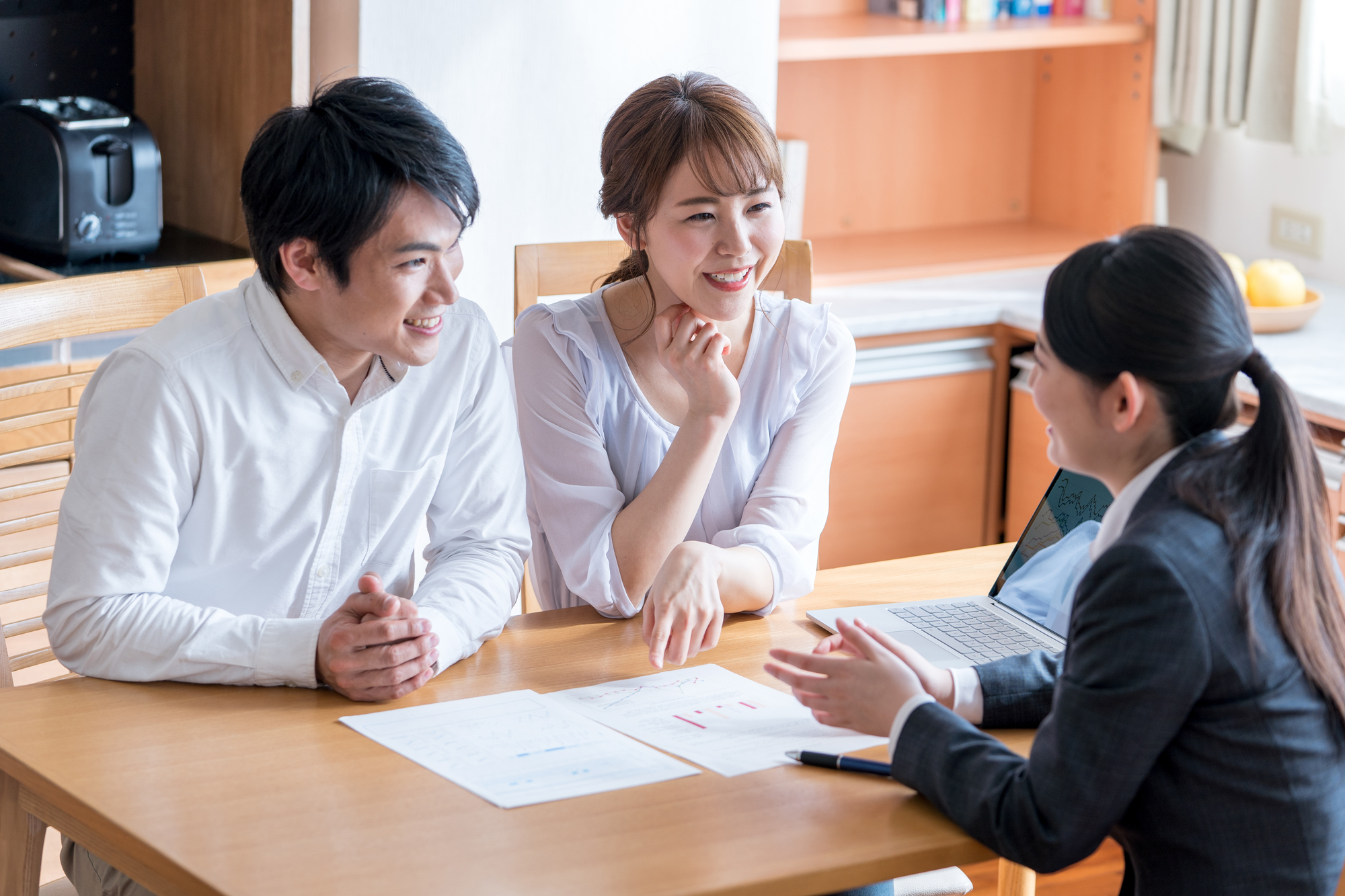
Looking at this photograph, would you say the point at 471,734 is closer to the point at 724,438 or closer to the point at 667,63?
the point at 724,438

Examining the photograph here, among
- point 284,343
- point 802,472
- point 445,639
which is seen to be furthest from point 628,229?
point 445,639

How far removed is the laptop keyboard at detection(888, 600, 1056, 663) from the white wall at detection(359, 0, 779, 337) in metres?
1.26

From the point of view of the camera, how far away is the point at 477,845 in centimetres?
102

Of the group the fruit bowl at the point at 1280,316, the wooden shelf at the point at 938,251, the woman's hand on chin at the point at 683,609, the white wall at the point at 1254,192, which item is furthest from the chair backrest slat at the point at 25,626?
the white wall at the point at 1254,192

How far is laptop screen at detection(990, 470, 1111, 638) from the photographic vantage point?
1.43 meters

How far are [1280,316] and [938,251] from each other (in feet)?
2.68

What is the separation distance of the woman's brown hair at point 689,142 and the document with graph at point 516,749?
622mm

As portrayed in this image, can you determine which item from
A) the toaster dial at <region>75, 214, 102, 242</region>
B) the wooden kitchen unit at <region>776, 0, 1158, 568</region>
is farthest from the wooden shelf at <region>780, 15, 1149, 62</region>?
the toaster dial at <region>75, 214, 102, 242</region>

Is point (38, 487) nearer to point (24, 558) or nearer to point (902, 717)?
point (24, 558)

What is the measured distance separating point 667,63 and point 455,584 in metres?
Answer: 1.48

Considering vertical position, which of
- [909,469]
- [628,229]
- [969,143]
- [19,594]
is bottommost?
[909,469]

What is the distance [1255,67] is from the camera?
3.07 metres

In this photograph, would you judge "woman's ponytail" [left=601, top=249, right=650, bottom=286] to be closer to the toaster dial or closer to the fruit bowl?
the toaster dial

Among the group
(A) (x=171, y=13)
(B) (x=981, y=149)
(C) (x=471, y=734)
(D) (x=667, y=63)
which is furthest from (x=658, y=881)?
(B) (x=981, y=149)
